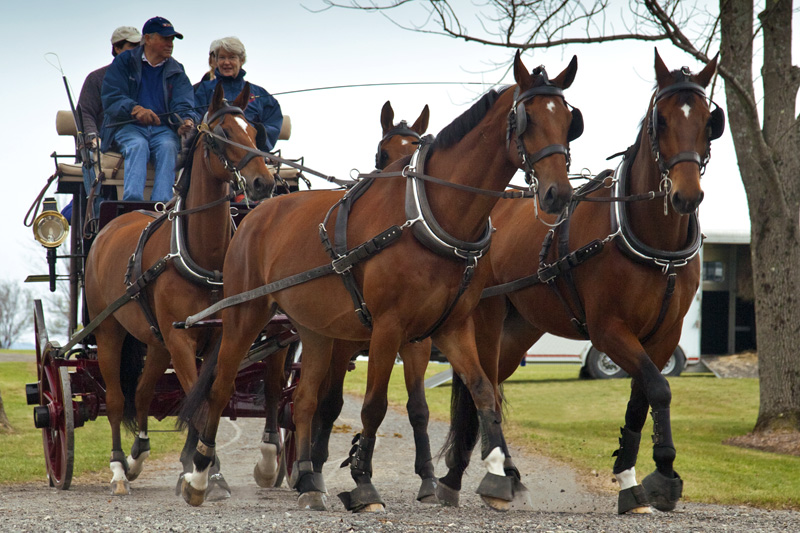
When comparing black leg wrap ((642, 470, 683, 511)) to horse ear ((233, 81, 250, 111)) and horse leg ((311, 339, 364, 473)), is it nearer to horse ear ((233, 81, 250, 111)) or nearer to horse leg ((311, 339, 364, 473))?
horse leg ((311, 339, 364, 473))

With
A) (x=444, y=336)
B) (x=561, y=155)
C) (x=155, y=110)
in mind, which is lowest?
(x=444, y=336)

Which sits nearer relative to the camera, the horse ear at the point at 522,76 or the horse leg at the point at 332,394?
the horse ear at the point at 522,76

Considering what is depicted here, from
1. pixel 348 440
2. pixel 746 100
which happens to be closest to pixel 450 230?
pixel 746 100

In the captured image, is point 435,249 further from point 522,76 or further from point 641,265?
point 641,265

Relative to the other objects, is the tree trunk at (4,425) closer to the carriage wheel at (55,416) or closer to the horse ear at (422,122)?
the carriage wheel at (55,416)

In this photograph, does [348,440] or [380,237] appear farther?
[348,440]

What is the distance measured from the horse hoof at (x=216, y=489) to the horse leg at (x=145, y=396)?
122cm

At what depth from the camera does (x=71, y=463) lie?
24.4 feet

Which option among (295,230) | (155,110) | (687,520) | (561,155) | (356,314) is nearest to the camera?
(561,155)

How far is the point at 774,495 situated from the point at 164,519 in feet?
16.1

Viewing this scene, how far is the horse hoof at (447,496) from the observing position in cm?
603

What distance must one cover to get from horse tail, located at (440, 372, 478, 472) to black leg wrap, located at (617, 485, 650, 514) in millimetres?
1078

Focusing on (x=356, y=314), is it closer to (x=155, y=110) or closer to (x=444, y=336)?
(x=444, y=336)

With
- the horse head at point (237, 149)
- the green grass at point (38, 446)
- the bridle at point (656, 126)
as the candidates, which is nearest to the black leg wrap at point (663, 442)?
the bridle at point (656, 126)
